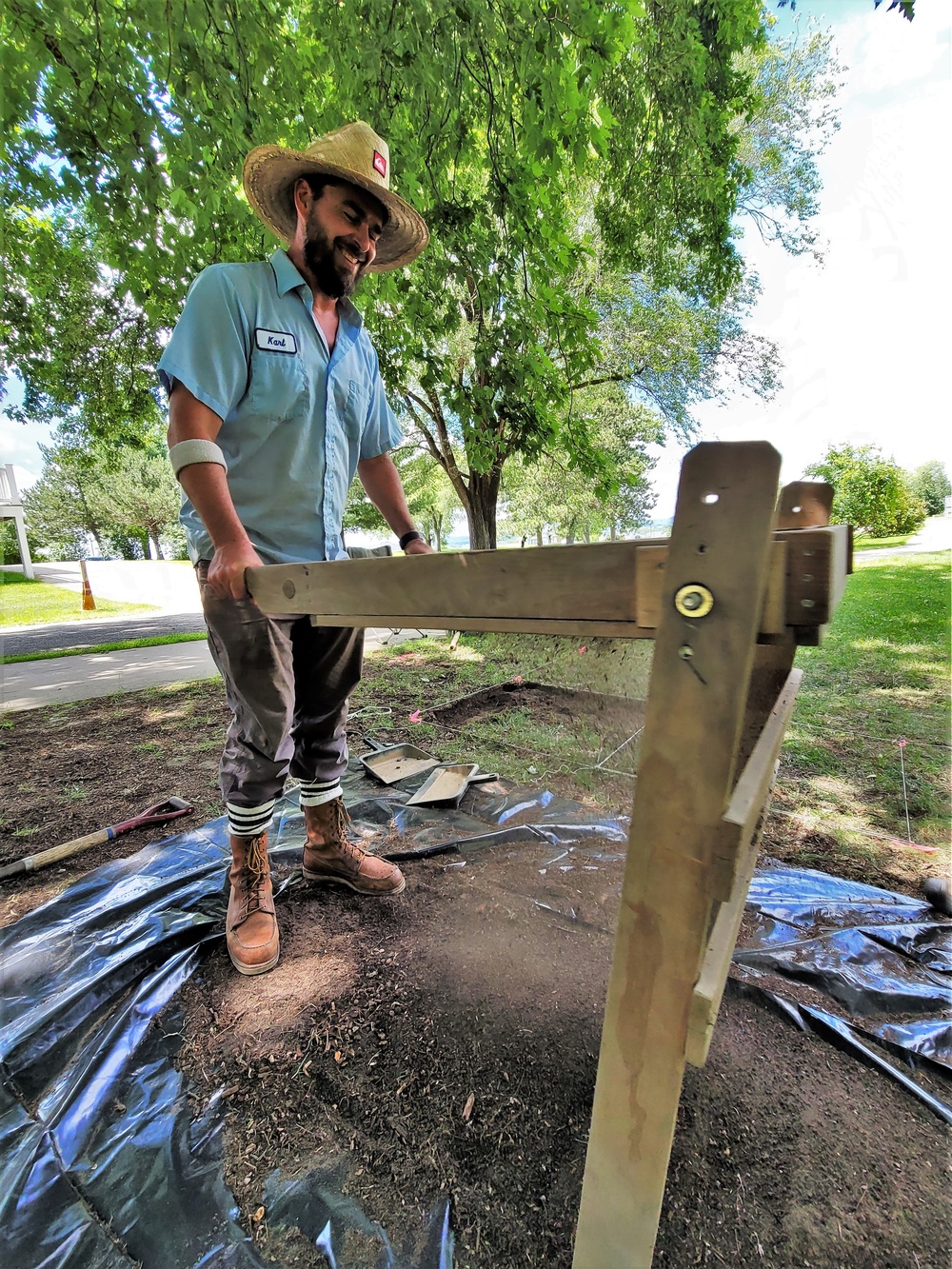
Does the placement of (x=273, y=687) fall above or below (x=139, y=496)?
below

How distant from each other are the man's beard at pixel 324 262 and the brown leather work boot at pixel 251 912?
162 centimetres

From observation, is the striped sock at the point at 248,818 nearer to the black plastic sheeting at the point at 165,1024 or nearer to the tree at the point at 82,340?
the black plastic sheeting at the point at 165,1024

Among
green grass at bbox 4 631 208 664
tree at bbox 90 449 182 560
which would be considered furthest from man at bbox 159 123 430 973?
tree at bbox 90 449 182 560

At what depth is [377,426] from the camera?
1806mm

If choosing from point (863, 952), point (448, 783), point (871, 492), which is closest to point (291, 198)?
point (448, 783)

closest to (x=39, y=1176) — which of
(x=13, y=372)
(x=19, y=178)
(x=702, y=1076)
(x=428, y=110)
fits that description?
(x=702, y=1076)

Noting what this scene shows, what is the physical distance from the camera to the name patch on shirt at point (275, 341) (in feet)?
4.51

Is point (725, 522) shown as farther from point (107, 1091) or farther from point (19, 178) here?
point (19, 178)

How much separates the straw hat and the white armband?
2.84 feet

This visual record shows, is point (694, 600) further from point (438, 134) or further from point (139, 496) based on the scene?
point (139, 496)

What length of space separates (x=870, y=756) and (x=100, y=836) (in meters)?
4.03

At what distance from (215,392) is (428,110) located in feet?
7.35

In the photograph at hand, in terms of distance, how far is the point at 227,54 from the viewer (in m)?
2.24

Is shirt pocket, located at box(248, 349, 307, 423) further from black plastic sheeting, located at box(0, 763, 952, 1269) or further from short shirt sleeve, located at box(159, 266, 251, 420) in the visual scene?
black plastic sheeting, located at box(0, 763, 952, 1269)
